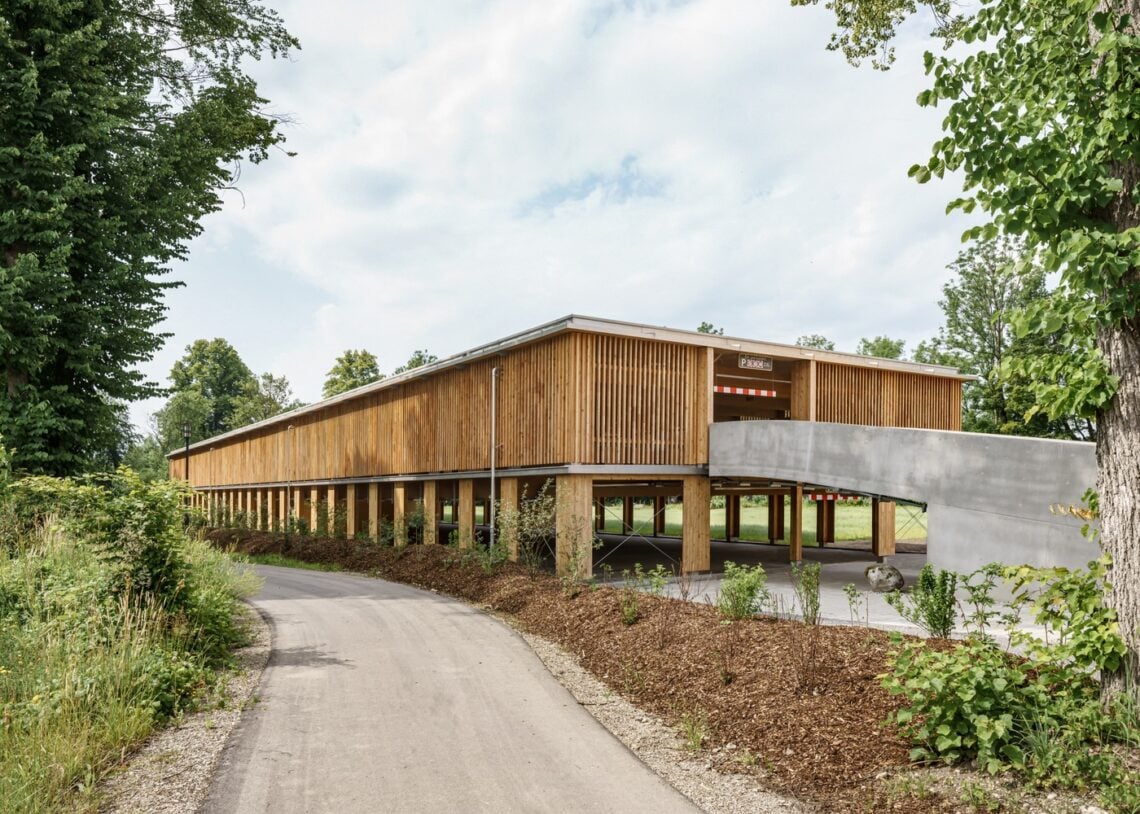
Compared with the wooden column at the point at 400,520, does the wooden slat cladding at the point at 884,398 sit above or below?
above

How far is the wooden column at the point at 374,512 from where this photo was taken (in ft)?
87.8

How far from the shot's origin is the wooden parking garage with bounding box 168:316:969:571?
1684cm

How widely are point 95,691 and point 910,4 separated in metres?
15.7

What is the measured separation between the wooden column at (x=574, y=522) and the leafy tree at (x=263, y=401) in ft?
199

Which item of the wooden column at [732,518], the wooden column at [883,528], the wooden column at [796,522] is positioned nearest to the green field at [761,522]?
the wooden column at [883,528]

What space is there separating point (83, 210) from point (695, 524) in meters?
15.1

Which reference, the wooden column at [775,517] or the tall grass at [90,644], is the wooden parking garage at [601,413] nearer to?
the wooden column at [775,517]

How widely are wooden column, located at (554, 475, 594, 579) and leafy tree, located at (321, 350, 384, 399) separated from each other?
53.9 m

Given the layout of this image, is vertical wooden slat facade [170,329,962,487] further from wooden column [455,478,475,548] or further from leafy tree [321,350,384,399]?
leafy tree [321,350,384,399]

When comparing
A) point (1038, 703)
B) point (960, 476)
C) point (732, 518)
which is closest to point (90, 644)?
point (1038, 703)

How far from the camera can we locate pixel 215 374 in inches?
3509

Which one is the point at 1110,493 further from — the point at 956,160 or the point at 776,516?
the point at 776,516

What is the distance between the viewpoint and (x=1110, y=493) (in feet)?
18.4

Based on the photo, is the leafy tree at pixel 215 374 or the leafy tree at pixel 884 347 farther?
the leafy tree at pixel 215 374
